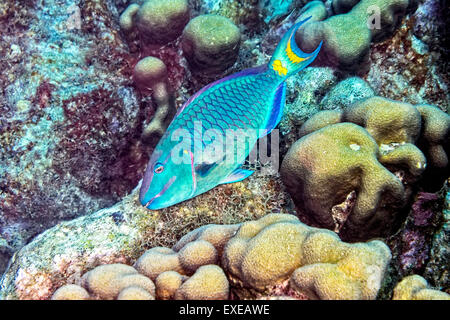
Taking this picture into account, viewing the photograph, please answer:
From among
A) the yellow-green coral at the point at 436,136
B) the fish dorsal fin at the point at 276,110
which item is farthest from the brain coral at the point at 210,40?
the yellow-green coral at the point at 436,136

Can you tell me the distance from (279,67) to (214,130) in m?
→ 0.78

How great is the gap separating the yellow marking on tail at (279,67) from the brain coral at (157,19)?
1469mm

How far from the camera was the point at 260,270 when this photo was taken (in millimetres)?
1621

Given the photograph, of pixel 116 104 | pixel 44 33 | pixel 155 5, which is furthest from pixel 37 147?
pixel 155 5

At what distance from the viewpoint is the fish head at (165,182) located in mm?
1977

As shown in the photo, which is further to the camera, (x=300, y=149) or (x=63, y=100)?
(x=63, y=100)

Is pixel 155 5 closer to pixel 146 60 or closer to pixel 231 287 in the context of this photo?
pixel 146 60

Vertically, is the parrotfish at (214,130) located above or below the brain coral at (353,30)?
below

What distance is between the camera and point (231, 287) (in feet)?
5.92

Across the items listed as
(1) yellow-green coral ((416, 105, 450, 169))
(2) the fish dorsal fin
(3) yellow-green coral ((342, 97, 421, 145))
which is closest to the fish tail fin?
(2) the fish dorsal fin

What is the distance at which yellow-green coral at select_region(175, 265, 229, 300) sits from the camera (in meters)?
1.62

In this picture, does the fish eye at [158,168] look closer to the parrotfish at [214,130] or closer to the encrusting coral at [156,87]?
the parrotfish at [214,130]

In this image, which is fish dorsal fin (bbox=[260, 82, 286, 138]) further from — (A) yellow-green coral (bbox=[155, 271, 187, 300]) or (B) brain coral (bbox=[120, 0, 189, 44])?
(B) brain coral (bbox=[120, 0, 189, 44])
